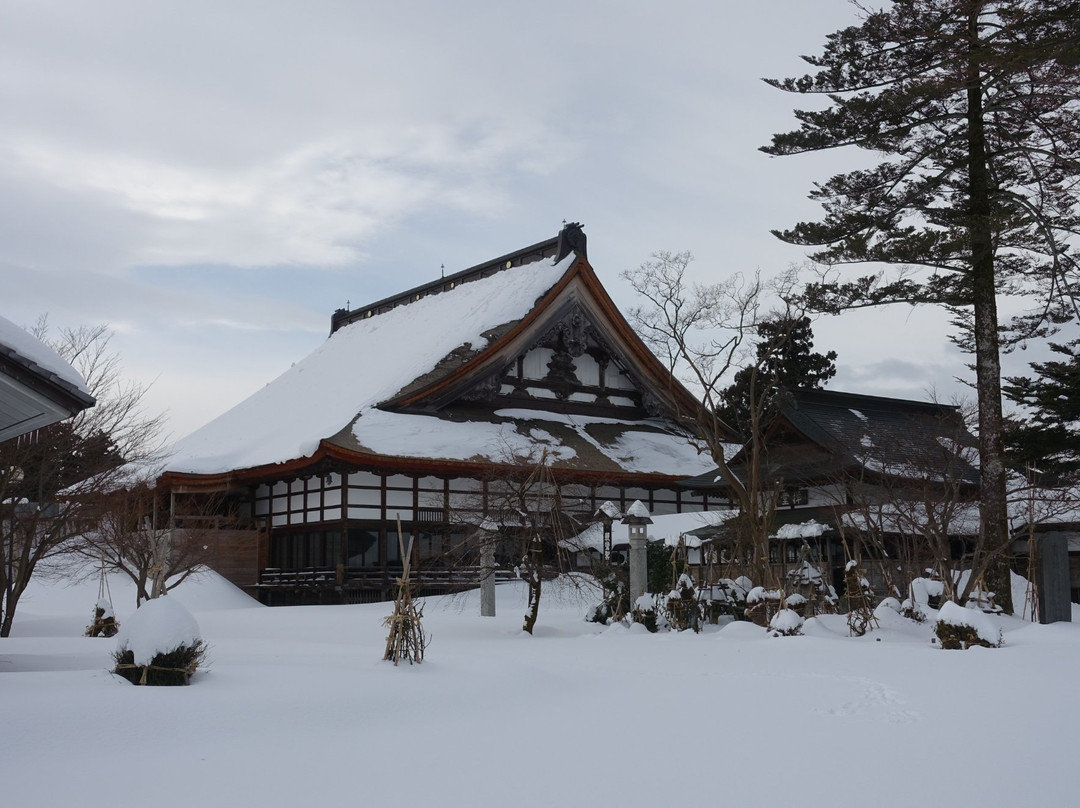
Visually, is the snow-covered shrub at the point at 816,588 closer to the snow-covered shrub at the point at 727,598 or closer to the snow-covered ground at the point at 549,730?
the snow-covered shrub at the point at 727,598

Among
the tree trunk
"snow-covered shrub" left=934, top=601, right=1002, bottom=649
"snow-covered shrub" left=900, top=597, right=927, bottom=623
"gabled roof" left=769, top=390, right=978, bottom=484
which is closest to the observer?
"snow-covered shrub" left=934, top=601, right=1002, bottom=649

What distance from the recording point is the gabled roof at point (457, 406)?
2834cm

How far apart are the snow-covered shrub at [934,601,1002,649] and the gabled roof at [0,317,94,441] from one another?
35.0 ft

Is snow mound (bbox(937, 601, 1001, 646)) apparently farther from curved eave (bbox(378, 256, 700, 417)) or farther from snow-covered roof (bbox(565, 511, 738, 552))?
curved eave (bbox(378, 256, 700, 417))

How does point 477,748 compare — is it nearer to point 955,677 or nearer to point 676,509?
point 955,677

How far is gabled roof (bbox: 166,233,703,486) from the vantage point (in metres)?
28.3

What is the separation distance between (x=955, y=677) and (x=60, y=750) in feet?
28.6

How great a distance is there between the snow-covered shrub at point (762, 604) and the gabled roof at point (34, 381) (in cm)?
1167

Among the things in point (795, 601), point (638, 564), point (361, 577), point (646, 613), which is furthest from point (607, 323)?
point (795, 601)

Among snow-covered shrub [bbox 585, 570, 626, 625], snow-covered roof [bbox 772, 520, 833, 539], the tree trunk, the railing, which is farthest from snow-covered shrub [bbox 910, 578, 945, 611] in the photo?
the railing

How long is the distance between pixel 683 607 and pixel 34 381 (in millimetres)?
11839

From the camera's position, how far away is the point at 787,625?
1595 cm

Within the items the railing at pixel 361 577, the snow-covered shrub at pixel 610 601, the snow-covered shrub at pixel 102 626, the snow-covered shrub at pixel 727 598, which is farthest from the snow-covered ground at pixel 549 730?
the railing at pixel 361 577

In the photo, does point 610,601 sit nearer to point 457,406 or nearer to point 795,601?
point 795,601
